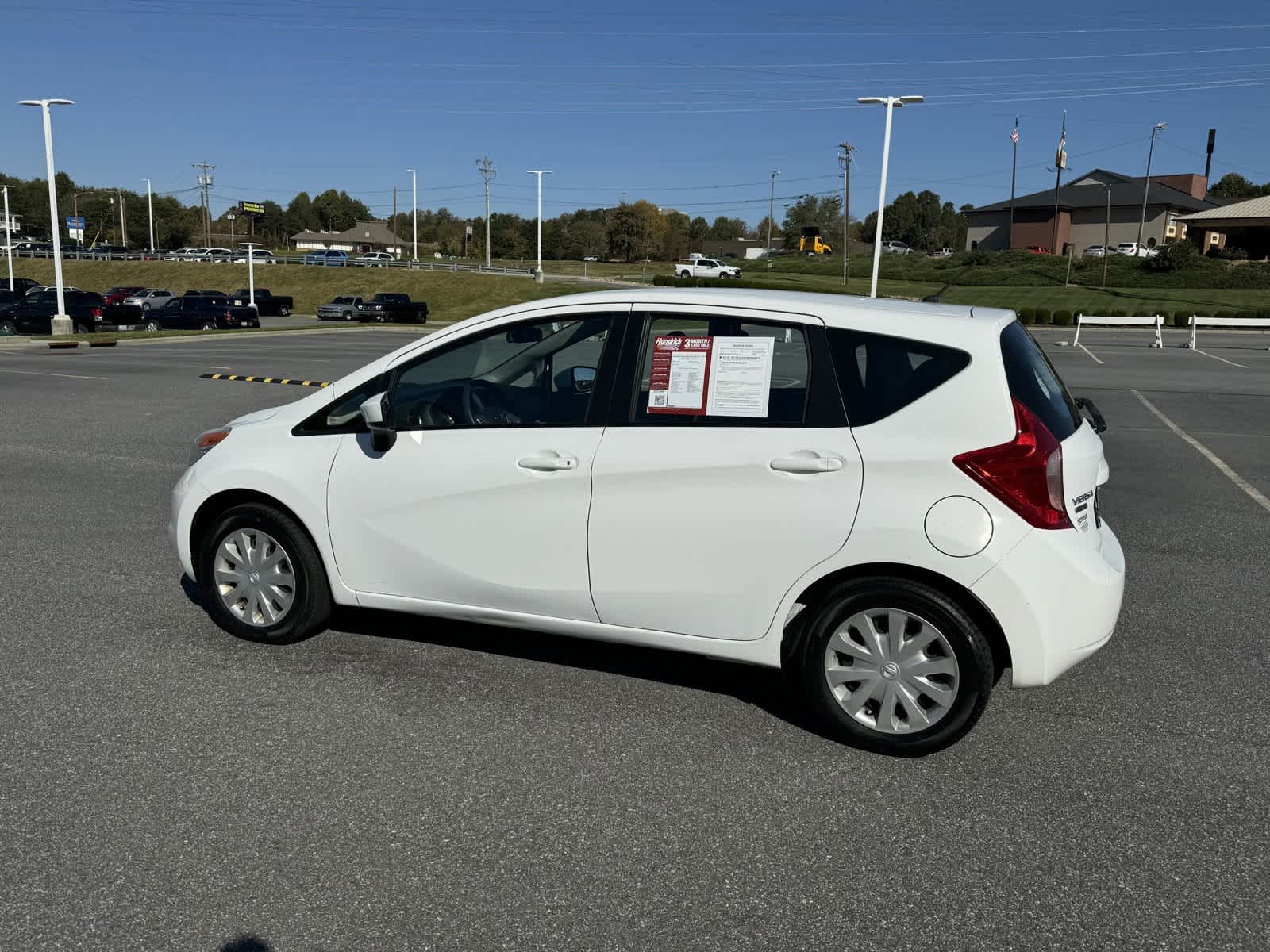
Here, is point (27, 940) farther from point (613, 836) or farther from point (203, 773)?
point (613, 836)

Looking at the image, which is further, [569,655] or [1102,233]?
[1102,233]

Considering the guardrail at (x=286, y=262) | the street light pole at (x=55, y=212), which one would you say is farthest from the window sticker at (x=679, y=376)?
the guardrail at (x=286, y=262)

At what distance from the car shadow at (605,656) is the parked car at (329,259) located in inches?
3350

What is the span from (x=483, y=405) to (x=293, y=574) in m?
1.31

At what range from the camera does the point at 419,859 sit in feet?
11.0

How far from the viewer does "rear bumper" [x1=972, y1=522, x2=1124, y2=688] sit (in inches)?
153

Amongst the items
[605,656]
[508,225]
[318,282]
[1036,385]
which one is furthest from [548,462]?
[508,225]

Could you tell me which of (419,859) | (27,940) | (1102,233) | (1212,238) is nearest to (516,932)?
(419,859)

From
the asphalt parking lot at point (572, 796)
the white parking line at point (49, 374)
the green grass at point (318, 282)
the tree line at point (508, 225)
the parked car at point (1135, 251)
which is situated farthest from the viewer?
the tree line at point (508, 225)

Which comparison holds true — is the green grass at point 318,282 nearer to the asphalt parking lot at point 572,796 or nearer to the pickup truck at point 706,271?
the pickup truck at point 706,271

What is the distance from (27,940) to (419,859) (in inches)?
43.2

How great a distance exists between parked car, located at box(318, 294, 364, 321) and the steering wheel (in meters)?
46.6

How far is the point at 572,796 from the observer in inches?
149

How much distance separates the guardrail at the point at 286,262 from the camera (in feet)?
267
